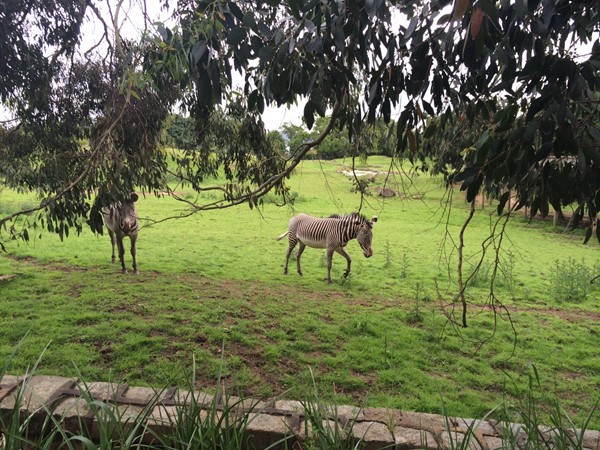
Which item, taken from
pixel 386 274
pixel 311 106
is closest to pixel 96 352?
pixel 311 106

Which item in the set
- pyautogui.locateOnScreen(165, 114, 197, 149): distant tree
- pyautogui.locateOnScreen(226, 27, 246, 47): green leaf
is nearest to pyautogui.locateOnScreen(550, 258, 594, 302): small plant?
pyautogui.locateOnScreen(165, 114, 197, 149): distant tree

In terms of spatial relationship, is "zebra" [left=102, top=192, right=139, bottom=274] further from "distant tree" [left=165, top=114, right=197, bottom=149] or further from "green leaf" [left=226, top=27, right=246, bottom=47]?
"green leaf" [left=226, top=27, right=246, bottom=47]

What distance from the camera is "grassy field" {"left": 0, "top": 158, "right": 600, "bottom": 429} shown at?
3928 mm

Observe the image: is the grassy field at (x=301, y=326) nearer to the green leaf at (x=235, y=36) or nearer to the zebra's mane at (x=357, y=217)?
the zebra's mane at (x=357, y=217)

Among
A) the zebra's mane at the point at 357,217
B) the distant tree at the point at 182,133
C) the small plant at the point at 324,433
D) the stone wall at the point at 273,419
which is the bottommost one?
the stone wall at the point at 273,419

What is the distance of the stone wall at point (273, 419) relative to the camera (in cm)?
223

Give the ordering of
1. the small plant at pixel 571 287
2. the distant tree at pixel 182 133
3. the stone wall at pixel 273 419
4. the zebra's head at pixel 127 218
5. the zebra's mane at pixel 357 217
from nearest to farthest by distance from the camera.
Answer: the stone wall at pixel 273 419, the distant tree at pixel 182 133, the zebra's head at pixel 127 218, the small plant at pixel 571 287, the zebra's mane at pixel 357 217

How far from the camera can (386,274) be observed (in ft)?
29.6

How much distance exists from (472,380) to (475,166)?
121 inches

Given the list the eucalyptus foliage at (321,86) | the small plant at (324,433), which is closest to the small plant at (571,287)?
the eucalyptus foliage at (321,86)

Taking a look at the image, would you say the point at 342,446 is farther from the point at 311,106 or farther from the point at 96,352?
the point at 96,352

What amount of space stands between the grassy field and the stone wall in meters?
0.21

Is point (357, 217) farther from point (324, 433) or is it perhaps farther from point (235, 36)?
point (235, 36)

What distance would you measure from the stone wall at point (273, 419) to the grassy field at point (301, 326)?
0.70 feet
